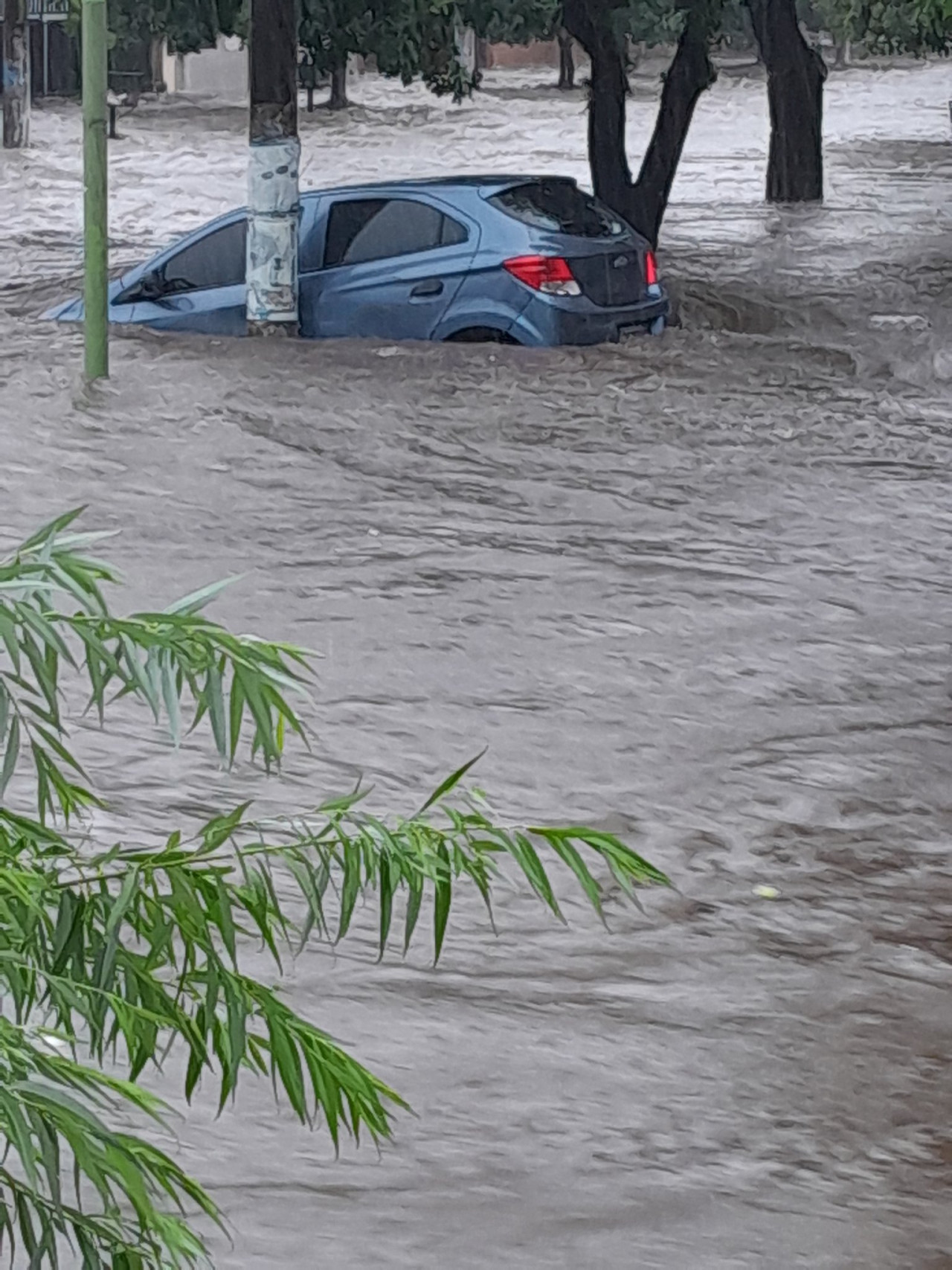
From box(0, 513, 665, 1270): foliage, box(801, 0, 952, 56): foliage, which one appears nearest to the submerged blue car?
box(801, 0, 952, 56): foliage

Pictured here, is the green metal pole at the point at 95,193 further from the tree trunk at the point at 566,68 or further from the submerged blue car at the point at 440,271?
the tree trunk at the point at 566,68

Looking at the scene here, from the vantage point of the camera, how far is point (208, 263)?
53.2ft

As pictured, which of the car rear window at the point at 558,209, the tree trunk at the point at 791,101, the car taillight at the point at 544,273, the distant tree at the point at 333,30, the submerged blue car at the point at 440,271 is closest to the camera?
the car taillight at the point at 544,273

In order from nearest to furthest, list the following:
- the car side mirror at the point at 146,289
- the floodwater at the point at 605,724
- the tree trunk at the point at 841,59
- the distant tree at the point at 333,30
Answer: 1. the floodwater at the point at 605,724
2. the car side mirror at the point at 146,289
3. the distant tree at the point at 333,30
4. the tree trunk at the point at 841,59

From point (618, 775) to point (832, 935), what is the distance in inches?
55.1

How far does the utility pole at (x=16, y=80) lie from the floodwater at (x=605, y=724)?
1807 cm

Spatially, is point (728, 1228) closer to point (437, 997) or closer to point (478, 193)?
point (437, 997)

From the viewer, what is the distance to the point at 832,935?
5.66 metres

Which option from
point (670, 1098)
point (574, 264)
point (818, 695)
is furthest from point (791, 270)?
point (670, 1098)

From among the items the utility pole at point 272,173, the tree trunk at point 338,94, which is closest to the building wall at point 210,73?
the tree trunk at point 338,94

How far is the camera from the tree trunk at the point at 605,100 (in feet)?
65.7

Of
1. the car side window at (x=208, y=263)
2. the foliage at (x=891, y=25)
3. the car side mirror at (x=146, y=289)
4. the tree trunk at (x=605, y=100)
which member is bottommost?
the car side mirror at (x=146, y=289)

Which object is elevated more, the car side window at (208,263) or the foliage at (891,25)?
the foliage at (891,25)

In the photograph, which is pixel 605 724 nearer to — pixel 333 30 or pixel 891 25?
pixel 333 30
